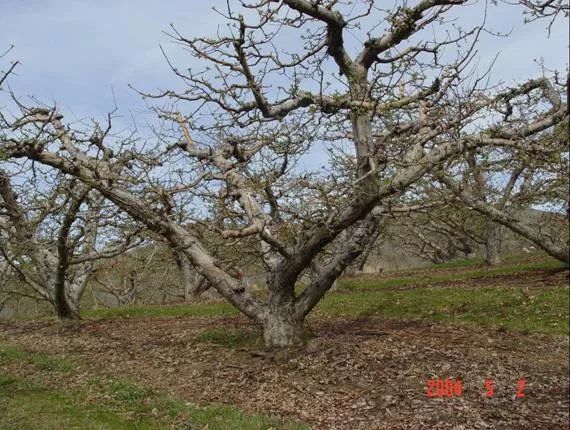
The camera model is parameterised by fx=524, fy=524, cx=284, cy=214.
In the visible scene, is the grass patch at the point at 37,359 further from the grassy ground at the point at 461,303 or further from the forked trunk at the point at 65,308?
the grassy ground at the point at 461,303

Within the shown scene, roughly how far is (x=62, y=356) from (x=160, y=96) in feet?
19.0

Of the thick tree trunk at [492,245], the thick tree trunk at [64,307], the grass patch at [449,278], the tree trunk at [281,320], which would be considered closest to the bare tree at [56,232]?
the thick tree trunk at [64,307]

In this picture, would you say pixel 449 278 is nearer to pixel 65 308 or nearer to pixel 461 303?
pixel 461 303

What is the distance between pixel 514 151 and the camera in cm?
906

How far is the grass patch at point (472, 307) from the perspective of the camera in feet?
33.6

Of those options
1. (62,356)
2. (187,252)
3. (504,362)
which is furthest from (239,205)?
(504,362)

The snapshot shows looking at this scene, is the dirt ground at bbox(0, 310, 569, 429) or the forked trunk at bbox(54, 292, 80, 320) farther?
the forked trunk at bbox(54, 292, 80, 320)

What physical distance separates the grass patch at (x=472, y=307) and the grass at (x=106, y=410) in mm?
5891

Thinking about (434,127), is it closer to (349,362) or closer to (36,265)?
(349,362)

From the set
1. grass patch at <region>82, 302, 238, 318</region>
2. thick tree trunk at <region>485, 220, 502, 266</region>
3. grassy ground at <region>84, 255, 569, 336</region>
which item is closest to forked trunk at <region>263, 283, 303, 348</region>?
grassy ground at <region>84, 255, 569, 336</region>
